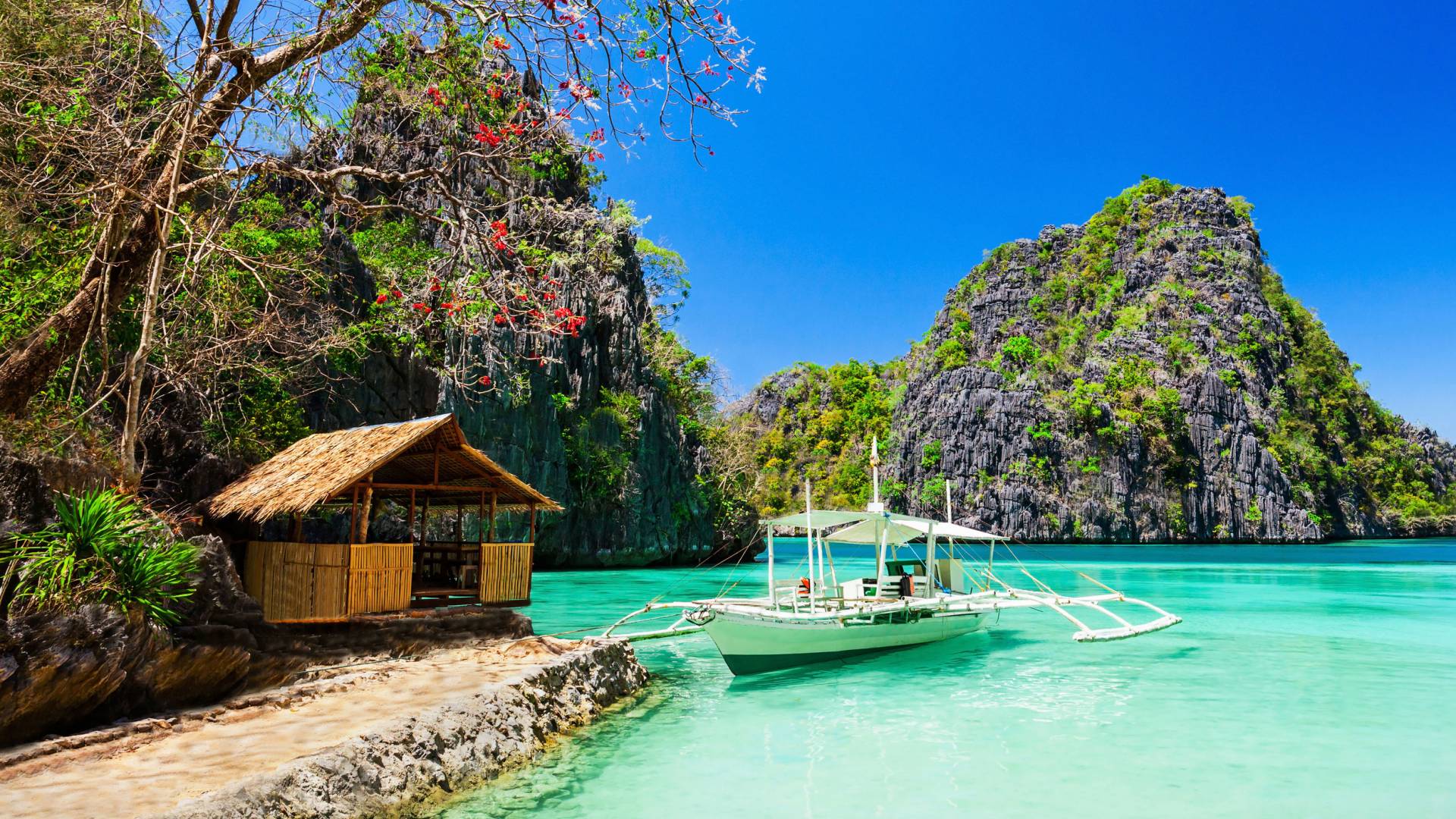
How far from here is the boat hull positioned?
37.2 ft

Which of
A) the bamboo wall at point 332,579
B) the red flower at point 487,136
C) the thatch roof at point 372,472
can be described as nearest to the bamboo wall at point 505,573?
the bamboo wall at point 332,579

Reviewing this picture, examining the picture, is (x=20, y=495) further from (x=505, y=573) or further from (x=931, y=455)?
(x=931, y=455)

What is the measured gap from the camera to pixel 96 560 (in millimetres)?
6387

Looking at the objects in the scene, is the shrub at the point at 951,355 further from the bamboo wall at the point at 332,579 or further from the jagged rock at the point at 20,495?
the jagged rock at the point at 20,495

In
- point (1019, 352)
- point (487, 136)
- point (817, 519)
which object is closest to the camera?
point (487, 136)

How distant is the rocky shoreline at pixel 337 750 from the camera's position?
4.86 meters

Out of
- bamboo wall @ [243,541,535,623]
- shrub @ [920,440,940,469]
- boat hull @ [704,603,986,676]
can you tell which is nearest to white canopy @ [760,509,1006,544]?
boat hull @ [704,603,986,676]

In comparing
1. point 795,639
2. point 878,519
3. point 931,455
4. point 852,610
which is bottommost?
point 795,639

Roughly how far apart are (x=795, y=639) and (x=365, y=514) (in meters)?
6.07

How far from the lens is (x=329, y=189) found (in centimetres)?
669

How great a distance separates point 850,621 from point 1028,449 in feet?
189

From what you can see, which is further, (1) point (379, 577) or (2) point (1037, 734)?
(1) point (379, 577)

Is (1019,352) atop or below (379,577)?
atop

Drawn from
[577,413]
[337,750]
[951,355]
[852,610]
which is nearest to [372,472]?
[337,750]
